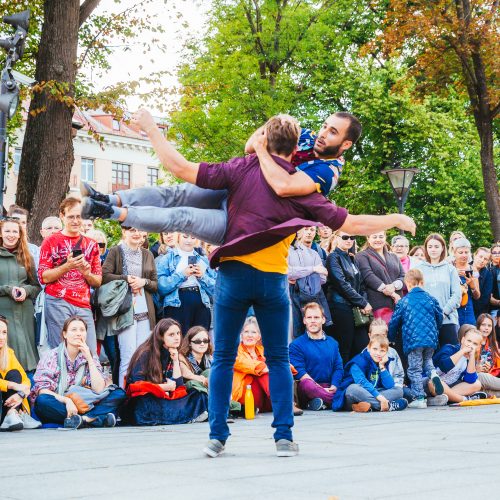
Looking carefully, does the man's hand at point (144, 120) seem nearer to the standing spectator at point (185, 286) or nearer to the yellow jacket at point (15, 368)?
the yellow jacket at point (15, 368)

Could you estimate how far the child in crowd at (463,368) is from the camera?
11.2 meters

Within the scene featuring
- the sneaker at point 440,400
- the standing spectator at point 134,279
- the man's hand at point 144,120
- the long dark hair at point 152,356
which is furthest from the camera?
the sneaker at point 440,400

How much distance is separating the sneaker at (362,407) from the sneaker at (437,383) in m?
1.17

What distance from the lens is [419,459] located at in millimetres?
5320

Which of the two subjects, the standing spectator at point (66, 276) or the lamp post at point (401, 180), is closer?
the standing spectator at point (66, 276)

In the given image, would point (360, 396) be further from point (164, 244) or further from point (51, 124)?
point (51, 124)

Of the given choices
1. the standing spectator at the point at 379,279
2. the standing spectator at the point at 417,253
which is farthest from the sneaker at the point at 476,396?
the standing spectator at the point at 417,253

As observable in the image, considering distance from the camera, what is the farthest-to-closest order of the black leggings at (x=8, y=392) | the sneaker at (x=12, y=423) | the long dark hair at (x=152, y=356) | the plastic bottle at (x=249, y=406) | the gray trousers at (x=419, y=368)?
the gray trousers at (x=419, y=368) → the plastic bottle at (x=249, y=406) → the long dark hair at (x=152, y=356) → the black leggings at (x=8, y=392) → the sneaker at (x=12, y=423)

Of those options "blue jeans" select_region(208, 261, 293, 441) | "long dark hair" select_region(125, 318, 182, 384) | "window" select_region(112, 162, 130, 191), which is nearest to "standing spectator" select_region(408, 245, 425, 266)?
"long dark hair" select_region(125, 318, 182, 384)

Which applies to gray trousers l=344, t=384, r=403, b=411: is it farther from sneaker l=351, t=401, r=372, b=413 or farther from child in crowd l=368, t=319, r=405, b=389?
child in crowd l=368, t=319, r=405, b=389

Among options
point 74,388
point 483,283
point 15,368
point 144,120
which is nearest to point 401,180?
point 483,283

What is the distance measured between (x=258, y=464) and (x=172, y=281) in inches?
209

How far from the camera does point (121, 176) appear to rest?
66.9 meters

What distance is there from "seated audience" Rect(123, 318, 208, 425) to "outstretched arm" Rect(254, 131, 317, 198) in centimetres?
397
